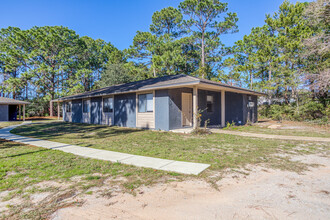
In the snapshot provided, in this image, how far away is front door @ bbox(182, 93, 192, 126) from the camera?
460 inches

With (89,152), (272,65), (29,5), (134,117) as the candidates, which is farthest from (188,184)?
(272,65)

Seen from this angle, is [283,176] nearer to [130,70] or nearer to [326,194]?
[326,194]

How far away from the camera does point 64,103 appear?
2027 cm

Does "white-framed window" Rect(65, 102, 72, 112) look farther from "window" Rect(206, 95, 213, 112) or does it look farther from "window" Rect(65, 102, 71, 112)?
"window" Rect(206, 95, 213, 112)

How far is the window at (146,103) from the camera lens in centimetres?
1127

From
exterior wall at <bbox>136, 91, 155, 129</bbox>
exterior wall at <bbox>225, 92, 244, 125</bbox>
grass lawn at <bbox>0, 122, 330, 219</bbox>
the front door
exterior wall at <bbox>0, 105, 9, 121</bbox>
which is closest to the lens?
grass lawn at <bbox>0, 122, 330, 219</bbox>

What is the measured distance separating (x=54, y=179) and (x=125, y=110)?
9.33 metres

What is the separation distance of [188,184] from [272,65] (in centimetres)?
2024

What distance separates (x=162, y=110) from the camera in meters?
10.5

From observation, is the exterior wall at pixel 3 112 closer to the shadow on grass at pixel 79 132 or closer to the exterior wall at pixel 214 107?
the shadow on grass at pixel 79 132

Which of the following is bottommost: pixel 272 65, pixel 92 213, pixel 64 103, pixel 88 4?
pixel 92 213

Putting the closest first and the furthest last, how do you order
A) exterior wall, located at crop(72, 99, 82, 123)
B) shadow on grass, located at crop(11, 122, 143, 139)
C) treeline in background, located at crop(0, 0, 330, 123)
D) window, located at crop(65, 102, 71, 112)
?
shadow on grass, located at crop(11, 122, 143, 139), treeline in background, located at crop(0, 0, 330, 123), exterior wall, located at crop(72, 99, 82, 123), window, located at crop(65, 102, 71, 112)

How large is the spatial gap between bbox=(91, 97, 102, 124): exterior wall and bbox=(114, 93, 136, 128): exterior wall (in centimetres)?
223

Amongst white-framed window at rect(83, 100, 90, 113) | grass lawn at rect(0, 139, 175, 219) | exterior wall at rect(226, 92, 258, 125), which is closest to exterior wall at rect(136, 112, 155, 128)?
exterior wall at rect(226, 92, 258, 125)
